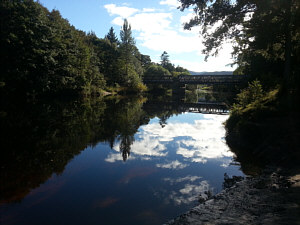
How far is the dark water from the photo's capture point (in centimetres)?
481

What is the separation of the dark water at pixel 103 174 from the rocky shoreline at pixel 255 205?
24.6 inches

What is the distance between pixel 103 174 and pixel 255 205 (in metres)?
4.56

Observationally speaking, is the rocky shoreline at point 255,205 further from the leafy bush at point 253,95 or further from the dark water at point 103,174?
the leafy bush at point 253,95

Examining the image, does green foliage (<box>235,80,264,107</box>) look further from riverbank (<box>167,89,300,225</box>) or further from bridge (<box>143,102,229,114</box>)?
bridge (<box>143,102,229,114</box>)

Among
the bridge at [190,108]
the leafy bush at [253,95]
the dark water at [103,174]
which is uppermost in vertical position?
the leafy bush at [253,95]

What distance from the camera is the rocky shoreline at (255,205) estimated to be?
3868 millimetres

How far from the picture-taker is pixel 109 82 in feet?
177

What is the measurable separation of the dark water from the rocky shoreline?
2.05 feet

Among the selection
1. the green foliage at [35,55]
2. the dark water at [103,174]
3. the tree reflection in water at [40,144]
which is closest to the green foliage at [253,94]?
the dark water at [103,174]

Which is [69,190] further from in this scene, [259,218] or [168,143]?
[168,143]

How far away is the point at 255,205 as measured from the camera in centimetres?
457

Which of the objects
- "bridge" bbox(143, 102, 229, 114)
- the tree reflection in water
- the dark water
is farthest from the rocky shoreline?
"bridge" bbox(143, 102, 229, 114)

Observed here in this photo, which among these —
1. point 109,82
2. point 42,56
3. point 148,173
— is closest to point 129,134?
point 148,173

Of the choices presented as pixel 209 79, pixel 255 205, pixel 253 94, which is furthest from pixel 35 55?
pixel 209 79
